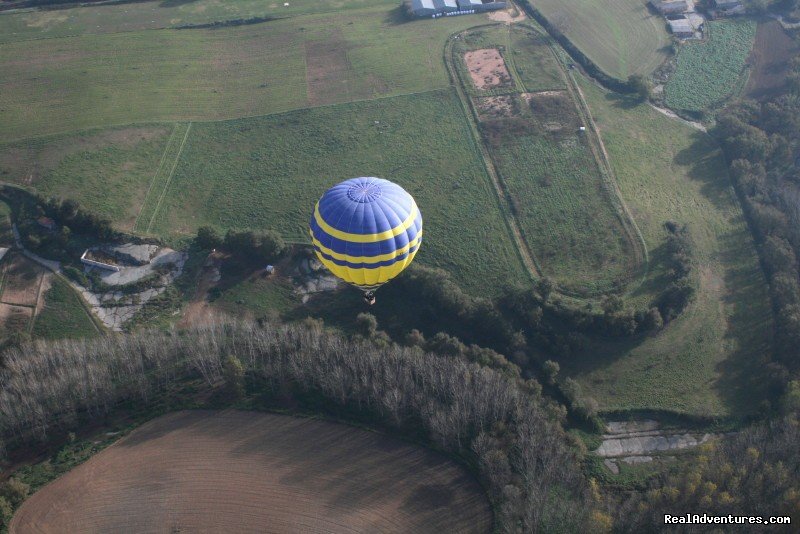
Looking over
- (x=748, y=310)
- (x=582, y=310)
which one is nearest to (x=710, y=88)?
(x=748, y=310)

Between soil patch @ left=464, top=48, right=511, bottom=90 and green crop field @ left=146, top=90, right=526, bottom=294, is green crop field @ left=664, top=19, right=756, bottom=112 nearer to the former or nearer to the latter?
soil patch @ left=464, top=48, right=511, bottom=90

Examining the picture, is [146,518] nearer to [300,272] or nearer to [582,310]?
[300,272]

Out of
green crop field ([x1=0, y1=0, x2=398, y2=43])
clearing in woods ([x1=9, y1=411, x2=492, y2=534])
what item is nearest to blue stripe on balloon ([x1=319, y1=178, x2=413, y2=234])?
clearing in woods ([x1=9, y1=411, x2=492, y2=534])

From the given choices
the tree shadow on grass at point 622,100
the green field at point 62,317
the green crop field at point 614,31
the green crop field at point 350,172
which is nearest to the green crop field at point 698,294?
the tree shadow on grass at point 622,100

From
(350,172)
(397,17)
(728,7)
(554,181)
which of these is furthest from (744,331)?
(397,17)

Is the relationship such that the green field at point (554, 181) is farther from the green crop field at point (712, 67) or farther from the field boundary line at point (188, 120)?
the green crop field at point (712, 67)

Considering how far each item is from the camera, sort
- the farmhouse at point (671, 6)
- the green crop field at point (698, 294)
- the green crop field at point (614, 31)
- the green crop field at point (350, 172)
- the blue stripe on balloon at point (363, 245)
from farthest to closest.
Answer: the farmhouse at point (671, 6), the green crop field at point (614, 31), the green crop field at point (350, 172), the green crop field at point (698, 294), the blue stripe on balloon at point (363, 245)

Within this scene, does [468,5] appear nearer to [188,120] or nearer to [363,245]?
[188,120]
